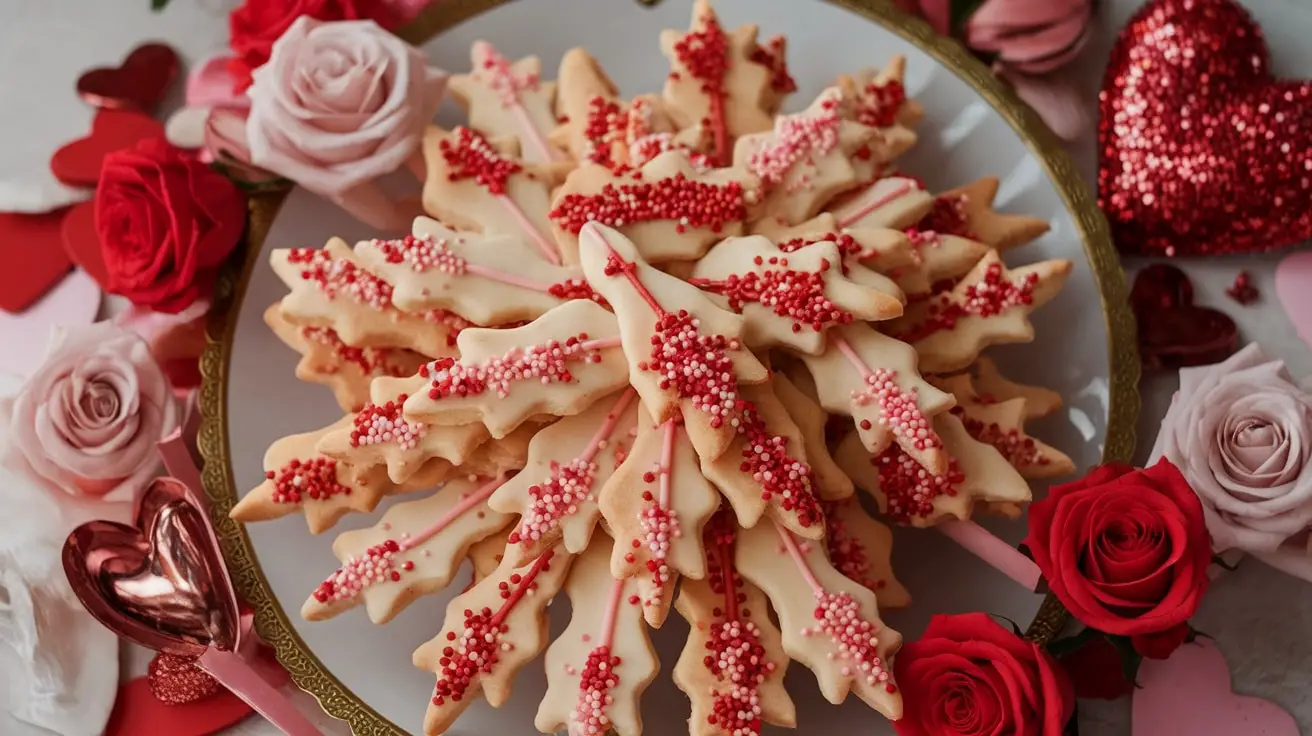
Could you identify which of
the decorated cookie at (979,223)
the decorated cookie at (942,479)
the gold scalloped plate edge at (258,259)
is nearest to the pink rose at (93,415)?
the gold scalloped plate edge at (258,259)

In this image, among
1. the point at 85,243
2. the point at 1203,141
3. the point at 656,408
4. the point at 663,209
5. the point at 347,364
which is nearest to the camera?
the point at 656,408

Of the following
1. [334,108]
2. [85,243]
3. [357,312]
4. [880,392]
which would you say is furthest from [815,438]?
[85,243]

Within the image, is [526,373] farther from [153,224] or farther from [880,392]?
[153,224]

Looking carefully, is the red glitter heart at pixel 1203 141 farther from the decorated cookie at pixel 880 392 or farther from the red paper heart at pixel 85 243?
A: the red paper heart at pixel 85 243

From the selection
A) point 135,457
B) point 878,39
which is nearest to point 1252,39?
point 878,39

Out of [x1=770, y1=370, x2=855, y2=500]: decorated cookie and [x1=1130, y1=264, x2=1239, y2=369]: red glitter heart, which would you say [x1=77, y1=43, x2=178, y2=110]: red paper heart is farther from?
→ [x1=1130, y1=264, x2=1239, y2=369]: red glitter heart

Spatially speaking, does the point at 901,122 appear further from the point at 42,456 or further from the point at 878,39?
the point at 42,456
